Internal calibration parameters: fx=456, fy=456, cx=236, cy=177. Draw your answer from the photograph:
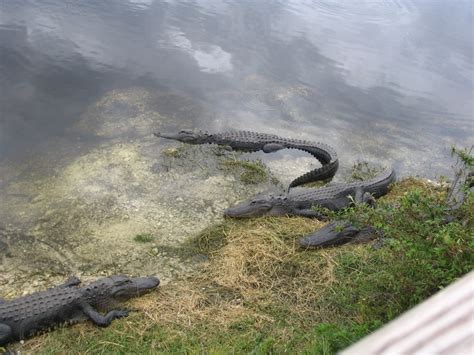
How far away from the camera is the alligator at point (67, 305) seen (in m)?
4.19

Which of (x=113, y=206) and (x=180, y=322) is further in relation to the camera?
(x=113, y=206)

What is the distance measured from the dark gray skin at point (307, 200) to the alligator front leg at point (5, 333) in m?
3.02

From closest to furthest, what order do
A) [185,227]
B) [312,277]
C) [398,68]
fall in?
[312,277], [185,227], [398,68]

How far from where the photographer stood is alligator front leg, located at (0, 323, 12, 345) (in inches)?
161

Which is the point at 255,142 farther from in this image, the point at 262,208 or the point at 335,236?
the point at 335,236

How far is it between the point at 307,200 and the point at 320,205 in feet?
0.65

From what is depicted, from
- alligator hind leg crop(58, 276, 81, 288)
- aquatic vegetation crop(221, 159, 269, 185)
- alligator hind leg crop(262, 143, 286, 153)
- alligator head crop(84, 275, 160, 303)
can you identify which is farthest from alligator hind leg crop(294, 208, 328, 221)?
alligator hind leg crop(58, 276, 81, 288)

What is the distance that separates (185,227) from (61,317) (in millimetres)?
2026

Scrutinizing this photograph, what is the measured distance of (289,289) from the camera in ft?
16.3

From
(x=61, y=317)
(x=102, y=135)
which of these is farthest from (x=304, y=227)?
(x=102, y=135)

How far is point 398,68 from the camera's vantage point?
42.0 feet

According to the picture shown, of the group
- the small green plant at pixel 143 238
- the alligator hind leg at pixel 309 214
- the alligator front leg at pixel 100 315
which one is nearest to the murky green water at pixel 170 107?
the small green plant at pixel 143 238

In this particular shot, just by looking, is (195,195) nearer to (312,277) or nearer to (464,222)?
(312,277)

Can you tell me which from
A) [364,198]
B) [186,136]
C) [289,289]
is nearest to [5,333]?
[289,289]
